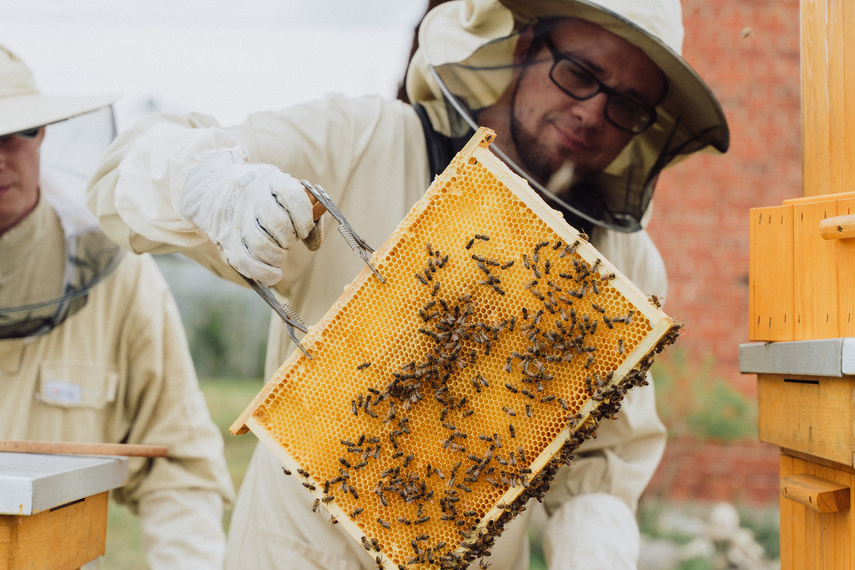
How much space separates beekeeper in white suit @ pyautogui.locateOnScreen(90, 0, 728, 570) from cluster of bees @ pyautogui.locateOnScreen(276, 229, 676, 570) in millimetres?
608

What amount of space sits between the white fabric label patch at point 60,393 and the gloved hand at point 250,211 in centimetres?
155

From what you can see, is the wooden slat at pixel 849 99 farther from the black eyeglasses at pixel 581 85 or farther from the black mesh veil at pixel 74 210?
the black mesh veil at pixel 74 210

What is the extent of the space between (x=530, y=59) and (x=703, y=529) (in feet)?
14.3

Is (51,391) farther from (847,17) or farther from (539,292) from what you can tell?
(847,17)

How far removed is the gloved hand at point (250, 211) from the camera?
170 centimetres

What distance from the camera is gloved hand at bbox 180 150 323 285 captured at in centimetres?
170

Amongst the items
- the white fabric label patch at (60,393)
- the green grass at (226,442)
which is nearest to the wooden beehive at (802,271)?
the white fabric label patch at (60,393)

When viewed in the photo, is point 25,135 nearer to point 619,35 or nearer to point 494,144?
point 494,144

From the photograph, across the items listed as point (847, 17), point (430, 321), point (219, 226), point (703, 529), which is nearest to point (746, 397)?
point (703, 529)

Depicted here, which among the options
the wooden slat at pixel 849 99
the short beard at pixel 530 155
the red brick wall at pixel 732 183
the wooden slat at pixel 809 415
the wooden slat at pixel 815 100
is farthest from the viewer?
the red brick wall at pixel 732 183

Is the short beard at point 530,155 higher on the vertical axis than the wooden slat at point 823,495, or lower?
higher

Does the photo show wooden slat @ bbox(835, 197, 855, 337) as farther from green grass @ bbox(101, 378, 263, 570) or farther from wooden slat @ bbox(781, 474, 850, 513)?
green grass @ bbox(101, 378, 263, 570)

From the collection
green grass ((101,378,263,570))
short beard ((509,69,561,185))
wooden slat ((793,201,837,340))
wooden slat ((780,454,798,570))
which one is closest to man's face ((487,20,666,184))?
short beard ((509,69,561,185))

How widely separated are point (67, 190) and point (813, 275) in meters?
3.17
